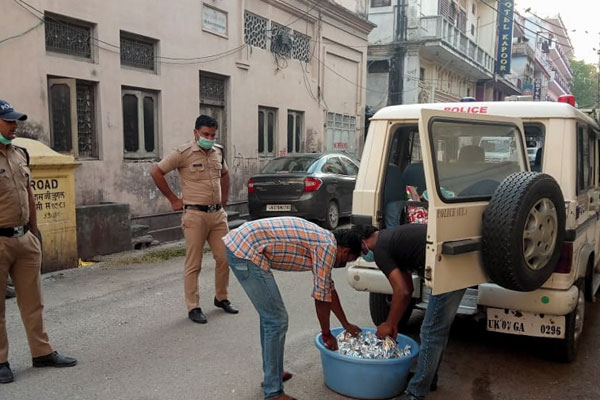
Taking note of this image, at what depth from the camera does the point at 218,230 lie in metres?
5.02

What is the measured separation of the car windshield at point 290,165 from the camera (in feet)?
33.3

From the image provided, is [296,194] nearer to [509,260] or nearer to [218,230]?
[218,230]

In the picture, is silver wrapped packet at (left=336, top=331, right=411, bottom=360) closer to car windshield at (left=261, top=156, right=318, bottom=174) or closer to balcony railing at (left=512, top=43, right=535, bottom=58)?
car windshield at (left=261, top=156, right=318, bottom=174)

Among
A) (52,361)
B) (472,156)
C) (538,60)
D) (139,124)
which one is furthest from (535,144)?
(538,60)

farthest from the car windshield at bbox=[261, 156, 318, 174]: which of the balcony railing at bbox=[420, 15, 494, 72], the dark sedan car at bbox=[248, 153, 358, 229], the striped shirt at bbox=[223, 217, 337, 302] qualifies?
the balcony railing at bbox=[420, 15, 494, 72]

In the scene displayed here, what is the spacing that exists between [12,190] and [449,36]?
22794mm

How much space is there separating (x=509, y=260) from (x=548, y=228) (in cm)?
53

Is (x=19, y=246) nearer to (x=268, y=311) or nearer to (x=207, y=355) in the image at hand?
(x=207, y=355)

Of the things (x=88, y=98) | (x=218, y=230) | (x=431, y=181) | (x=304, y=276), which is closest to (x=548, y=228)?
(x=431, y=181)

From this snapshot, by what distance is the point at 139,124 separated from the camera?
30.3 ft

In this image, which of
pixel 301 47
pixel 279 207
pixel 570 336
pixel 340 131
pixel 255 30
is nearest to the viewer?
pixel 570 336

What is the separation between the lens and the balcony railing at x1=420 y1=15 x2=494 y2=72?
862 inches

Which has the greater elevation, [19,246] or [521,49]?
[521,49]

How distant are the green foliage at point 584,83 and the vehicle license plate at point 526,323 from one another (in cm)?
6349
